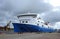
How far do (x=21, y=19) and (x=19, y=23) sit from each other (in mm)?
2332

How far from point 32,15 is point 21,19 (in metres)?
4.36

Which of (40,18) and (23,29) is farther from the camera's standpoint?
(40,18)

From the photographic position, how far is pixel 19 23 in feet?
184

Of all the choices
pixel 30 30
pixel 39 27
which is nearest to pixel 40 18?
pixel 39 27

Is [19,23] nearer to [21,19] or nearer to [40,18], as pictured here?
[21,19]

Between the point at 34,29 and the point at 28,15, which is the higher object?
the point at 28,15

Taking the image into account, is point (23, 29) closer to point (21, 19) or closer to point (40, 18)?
point (21, 19)

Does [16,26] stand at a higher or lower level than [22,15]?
lower

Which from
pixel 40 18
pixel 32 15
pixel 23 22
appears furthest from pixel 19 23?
pixel 40 18

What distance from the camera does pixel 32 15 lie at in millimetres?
58062

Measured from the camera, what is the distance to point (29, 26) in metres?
56.2

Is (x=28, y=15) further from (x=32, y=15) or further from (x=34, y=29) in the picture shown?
(x=34, y=29)

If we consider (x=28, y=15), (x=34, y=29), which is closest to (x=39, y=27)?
(x=34, y=29)

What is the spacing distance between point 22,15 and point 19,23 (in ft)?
12.9
